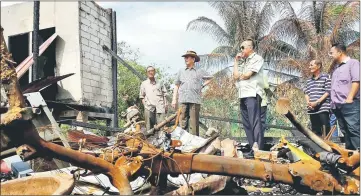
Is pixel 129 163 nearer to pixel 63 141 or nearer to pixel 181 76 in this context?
pixel 63 141

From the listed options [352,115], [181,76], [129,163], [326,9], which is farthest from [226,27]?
[129,163]

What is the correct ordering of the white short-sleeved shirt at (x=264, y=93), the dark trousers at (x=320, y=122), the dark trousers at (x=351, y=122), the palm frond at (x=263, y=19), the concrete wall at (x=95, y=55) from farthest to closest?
the palm frond at (x=263, y=19) < the concrete wall at (x=95, y=55) < the dark trousers at (x=320, y=122) < the white short-sleeved shirt at (x=264, y=93) < the dark trousers at (x=351, y=122)

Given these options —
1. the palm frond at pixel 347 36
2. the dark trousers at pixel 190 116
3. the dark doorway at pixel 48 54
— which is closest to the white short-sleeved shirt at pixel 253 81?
the dark trousers at pixel 190 116

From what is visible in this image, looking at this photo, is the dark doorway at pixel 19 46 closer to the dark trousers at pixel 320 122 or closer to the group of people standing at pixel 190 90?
the group of people standing at pixel 190 90

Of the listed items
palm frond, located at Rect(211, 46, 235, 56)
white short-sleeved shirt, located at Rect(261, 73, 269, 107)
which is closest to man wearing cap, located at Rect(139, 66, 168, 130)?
white short-sleeved shirt, located at Rect(261, 73, 269, 107)

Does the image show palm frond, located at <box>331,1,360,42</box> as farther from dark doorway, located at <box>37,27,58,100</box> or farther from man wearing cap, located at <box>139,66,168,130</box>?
man wearing cap, located at <box>139,66,168,130</box>

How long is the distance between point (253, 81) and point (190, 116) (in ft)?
4.97

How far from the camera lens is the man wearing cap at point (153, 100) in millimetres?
9422

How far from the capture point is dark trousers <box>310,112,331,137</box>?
7.20 meters

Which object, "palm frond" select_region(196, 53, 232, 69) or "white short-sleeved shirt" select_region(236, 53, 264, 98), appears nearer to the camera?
"white short-sleeved shirt" select_region(236, 53, 264, 98)

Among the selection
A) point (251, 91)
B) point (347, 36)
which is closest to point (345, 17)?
point (347, 36)

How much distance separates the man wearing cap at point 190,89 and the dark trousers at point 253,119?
117 cm

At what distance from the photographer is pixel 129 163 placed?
454 centimetres

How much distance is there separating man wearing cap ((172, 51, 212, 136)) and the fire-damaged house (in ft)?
12.1
